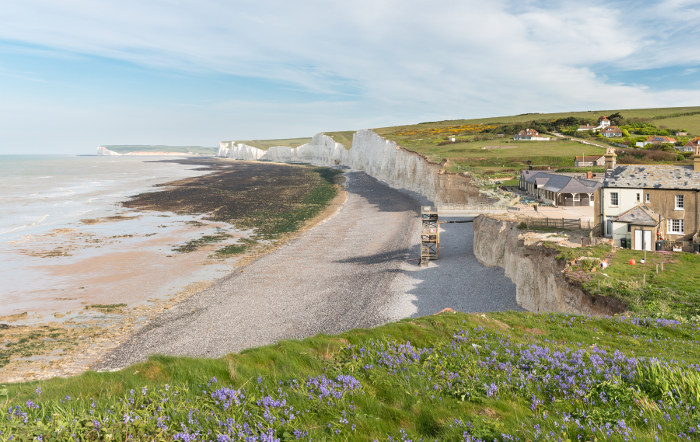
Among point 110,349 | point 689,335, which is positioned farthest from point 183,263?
point 689,335

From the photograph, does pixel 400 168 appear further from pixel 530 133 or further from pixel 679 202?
pixel 679 202

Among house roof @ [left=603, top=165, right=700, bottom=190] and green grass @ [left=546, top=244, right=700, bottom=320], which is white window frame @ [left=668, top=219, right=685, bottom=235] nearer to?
house roof @ [left=603, top=165, right=700, bottom=190]

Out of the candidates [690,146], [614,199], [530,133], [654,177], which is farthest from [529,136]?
[614,199]

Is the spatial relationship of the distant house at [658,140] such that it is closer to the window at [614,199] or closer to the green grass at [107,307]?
the window at [614,199]

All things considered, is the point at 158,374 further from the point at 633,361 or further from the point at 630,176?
the point at 630,176

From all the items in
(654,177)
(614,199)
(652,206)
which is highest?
(654,177)
